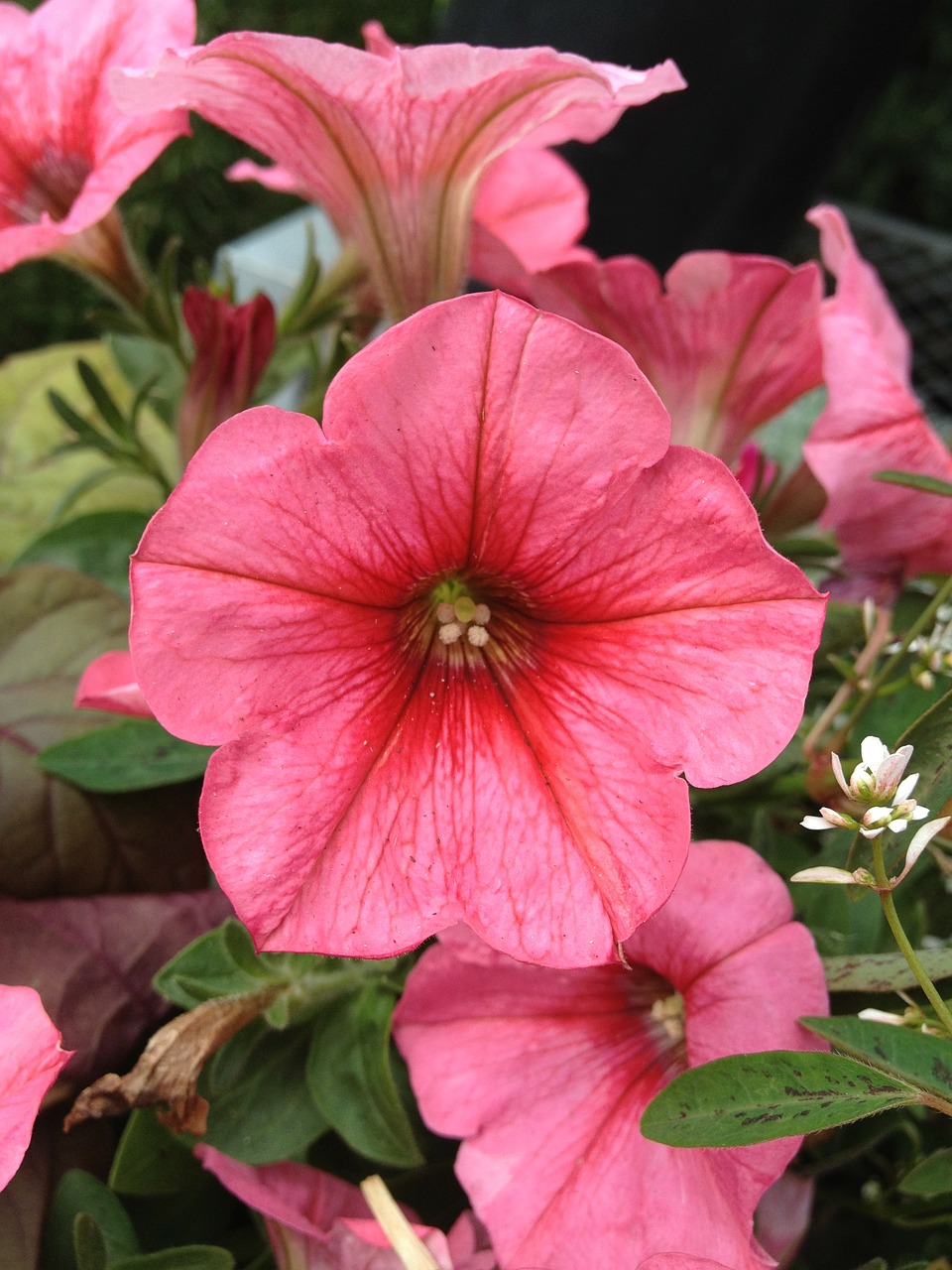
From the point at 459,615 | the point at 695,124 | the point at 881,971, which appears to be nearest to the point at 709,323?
the point at 459,615

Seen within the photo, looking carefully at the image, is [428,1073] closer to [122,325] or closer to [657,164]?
[122,325]

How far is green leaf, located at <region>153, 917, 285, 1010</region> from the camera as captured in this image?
49cm

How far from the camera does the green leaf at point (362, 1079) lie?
1.63ft

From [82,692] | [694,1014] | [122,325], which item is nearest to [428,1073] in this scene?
[694,1014]

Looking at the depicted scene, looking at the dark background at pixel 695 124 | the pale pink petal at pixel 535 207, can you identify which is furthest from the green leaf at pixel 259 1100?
the dark background at pixel 695 124

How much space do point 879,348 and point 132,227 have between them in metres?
0.44

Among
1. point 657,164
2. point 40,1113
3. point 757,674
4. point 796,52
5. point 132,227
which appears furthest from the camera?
point 657,164

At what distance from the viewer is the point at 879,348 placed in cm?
56

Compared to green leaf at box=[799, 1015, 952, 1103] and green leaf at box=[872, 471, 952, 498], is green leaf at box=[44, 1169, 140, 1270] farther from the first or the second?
green leaf at box=[872, 471, 952, 498]

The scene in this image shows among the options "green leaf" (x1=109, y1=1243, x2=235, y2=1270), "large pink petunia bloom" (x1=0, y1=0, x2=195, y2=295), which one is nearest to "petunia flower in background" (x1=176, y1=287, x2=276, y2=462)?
"large pink petunia bloom" (x1=0, y1=0, x2=195, y2=295)

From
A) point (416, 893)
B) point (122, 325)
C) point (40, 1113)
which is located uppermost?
point (122, 325)

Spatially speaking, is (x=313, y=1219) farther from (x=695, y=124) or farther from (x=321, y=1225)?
(x=695, y=124)

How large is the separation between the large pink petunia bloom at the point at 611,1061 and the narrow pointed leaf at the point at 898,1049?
0.10 feet

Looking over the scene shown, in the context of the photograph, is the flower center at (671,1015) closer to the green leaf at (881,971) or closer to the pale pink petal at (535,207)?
the green leaf at (881,971)
